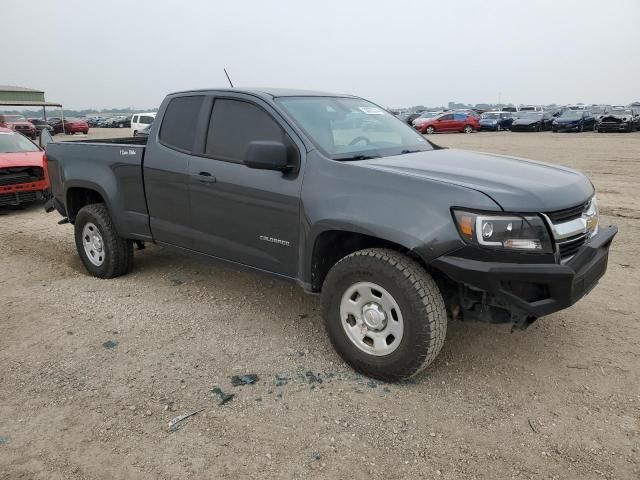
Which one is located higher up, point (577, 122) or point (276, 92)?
point (276, 92)

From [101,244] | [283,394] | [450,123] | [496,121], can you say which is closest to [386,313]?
[283,394]

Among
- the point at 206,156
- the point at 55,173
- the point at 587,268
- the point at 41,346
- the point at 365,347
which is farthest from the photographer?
the point at 55,173

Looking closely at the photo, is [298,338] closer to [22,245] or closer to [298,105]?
[298,105]

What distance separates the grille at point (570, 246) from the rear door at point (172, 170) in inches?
110

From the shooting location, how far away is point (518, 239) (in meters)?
2.86

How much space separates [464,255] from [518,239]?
11.9 inches

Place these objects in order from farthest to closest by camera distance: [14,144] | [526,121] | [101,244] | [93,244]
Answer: [526,121] < [14,144] < [93,244] < [101,244]

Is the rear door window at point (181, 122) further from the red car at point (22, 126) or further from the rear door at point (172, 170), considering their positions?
the red car at point (22, 126)

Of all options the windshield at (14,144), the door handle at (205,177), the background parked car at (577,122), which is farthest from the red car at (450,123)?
the door handle at (205,177)

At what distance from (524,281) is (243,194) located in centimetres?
203

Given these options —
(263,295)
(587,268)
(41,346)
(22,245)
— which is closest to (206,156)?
(263,295)

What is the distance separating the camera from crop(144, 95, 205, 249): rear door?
14.3 ft

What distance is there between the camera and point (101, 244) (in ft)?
17.3

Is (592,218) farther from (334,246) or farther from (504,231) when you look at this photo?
(334,246)
